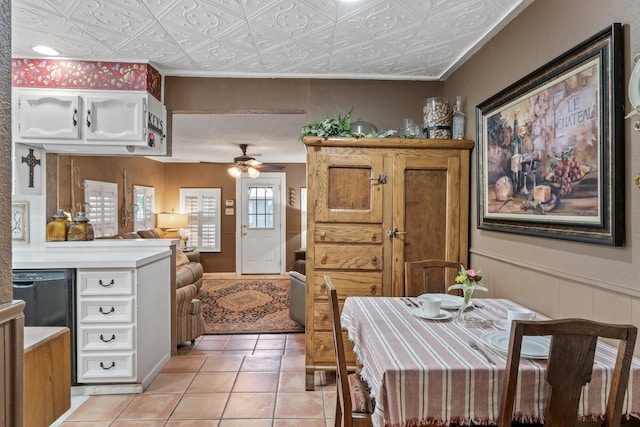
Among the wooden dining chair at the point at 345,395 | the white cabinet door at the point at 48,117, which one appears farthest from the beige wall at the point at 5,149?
the white cabinet door at the point at 48,117

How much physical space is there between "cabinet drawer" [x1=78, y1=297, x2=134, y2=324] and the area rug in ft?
5.00

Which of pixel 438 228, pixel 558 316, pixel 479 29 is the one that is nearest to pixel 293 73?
pixel 479 29

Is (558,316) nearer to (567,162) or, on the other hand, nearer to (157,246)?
(567,162)

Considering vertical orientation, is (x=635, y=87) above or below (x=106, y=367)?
above

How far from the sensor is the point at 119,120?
2914mm

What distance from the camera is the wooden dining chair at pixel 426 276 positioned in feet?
7.92

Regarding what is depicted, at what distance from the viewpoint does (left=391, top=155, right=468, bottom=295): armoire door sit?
2705 mm

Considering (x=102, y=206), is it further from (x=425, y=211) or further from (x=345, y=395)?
(x=345, y=395)

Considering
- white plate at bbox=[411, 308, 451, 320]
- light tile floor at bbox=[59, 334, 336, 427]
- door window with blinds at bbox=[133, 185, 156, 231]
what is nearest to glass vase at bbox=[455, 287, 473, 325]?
white plate at bbox=[411, 308, 451, 320]

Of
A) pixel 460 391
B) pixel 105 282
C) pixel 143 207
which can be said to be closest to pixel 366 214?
pixel 460 391

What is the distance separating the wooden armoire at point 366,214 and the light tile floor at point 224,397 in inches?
9.5

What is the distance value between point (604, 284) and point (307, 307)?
5.83ft

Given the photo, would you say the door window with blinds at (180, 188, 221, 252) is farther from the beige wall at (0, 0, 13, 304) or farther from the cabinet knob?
the beige wall at (0, 0, 13, 304)

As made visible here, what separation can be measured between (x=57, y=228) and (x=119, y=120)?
1.15 metres
